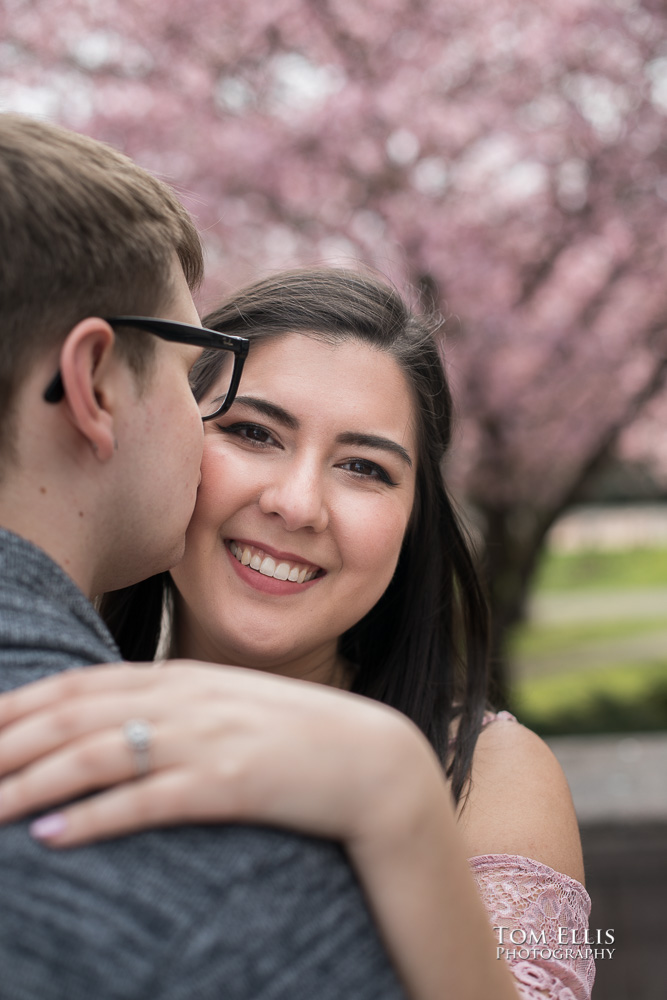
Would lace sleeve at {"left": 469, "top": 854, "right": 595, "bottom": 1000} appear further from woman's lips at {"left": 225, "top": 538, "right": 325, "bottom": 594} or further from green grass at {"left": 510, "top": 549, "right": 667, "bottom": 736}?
green grass at {"left": 510, "top": 549, "right": 667, "bottom": 736}

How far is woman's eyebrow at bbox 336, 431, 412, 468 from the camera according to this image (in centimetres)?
198

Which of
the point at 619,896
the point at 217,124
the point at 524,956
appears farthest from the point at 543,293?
the point at 524,956

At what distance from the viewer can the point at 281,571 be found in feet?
6.40

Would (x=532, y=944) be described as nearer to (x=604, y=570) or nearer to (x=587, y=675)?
(x=587, y=675)

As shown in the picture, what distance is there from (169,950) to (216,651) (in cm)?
129

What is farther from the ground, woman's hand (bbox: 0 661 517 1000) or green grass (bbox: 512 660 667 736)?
woman's hand (bbox: 0 661 517 1000)

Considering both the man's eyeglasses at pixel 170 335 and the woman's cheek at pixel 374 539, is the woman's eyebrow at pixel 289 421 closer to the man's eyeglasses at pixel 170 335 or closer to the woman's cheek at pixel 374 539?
the woman's cheek at pixel 374 539

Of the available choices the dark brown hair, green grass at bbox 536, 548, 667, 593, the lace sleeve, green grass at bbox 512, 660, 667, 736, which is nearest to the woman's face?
the lace sleeve

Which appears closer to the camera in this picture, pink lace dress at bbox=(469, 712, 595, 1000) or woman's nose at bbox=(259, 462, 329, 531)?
pink lace dress at bbox=(469, 712, 595, 1000)

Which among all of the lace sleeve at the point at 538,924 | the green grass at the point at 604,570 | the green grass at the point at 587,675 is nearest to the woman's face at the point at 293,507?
the lace sleeve at the point at 538,924

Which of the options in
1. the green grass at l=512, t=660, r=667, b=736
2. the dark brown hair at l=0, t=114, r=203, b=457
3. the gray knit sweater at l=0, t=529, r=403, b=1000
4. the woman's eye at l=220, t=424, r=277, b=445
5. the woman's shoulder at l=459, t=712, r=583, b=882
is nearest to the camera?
the gray knit sweater at l=0, t=529, r=403, b=1000

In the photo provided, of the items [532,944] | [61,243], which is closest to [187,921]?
[61,243]

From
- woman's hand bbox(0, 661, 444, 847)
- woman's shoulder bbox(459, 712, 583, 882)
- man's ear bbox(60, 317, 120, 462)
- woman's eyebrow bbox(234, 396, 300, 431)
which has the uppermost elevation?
man's ear bbox(60, 317, 120, 462)

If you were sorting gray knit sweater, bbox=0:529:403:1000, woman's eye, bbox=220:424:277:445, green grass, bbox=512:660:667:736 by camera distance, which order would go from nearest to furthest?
1. gray knit sweater, bbox=0:529:403:1000
2. woman's eye, bbox=220:424:277:445
3. green grass, bbox=512:660:667:736
